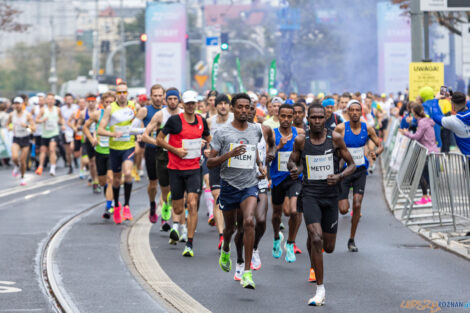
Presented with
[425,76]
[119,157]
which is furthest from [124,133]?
[425,76]

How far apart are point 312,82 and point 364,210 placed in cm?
6474

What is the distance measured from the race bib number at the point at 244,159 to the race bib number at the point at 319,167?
684mm

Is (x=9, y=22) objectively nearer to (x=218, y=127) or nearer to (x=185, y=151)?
Result: (x=218, y=127)

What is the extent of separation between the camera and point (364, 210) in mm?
16797

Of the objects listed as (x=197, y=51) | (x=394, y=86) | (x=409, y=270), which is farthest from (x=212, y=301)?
(x=197, y=51)

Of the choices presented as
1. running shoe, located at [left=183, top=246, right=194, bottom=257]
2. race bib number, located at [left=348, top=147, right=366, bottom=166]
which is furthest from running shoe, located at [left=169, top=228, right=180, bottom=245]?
race bib number, located at [left=348, top=147, right=366, bottom=166]

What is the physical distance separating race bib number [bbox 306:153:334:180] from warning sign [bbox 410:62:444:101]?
1088 centimetres

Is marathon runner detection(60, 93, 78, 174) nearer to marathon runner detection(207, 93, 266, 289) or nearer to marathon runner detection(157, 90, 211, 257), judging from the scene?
marathon runner detection(157, 90, 211, 257)

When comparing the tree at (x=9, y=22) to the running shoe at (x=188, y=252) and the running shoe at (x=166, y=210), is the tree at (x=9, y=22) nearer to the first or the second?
the running shoe at (x=166, y=210)

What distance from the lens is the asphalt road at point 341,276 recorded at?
8539 mm

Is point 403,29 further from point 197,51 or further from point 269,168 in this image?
point 197,51

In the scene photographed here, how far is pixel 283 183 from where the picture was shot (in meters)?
11.3

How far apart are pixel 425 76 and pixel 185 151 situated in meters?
9.24

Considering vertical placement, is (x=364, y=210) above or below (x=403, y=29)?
below
